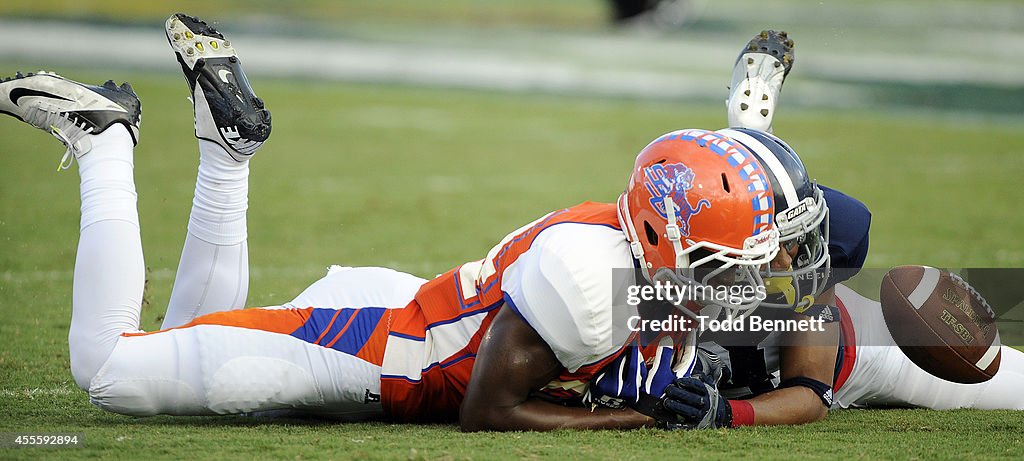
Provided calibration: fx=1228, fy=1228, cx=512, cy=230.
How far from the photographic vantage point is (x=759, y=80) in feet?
15.5

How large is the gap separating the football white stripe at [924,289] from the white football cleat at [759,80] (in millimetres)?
953

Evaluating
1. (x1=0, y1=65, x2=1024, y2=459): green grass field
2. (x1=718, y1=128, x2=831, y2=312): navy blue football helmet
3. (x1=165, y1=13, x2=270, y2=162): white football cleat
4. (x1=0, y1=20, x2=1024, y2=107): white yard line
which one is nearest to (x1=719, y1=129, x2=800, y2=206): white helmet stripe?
(x1=718, y1=128, x2=831, y2=312): navy blue football helmet

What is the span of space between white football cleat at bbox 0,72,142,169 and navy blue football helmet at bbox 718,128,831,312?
2027 mm

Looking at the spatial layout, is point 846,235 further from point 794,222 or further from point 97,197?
point 97,197

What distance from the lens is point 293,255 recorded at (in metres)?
6.93

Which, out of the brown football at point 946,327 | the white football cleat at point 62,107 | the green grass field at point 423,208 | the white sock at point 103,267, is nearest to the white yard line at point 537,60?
the green grass field at point 423,208

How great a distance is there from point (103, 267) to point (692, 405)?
184cm

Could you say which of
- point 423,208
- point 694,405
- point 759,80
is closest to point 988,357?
point 694,405

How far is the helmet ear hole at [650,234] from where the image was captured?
3.46 meters

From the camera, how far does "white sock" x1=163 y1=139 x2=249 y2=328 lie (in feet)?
13.8

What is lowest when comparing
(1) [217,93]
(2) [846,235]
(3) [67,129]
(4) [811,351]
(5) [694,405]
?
(5) [694,405]

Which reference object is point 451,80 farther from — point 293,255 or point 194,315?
point 194,315

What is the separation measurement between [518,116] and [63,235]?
8.26m

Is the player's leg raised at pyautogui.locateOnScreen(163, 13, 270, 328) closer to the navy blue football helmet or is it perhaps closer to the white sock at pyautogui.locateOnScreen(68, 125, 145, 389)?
the white sock at pyautogui.locateOnScreen(68, 125, 145, 389)
